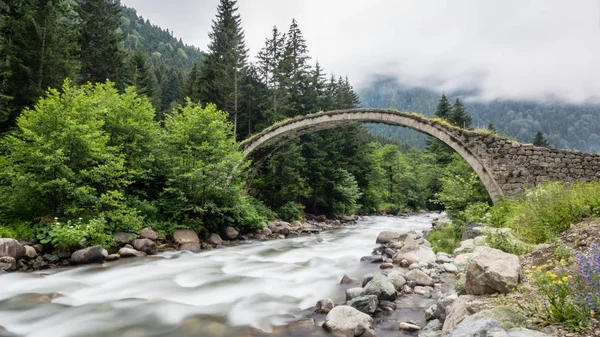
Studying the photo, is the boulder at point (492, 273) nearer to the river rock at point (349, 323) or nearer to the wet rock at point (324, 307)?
the river rock at point (349, 323)

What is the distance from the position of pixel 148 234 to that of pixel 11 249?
4054 millimetres

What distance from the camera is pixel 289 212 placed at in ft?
73.6

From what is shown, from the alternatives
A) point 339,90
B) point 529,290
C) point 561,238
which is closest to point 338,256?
point 561,238

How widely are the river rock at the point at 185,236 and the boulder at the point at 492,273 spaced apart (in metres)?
10.9

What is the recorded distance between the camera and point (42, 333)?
5.63 meters

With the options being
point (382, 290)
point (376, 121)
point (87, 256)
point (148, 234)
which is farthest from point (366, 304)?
point (376, 121)

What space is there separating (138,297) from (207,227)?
7.20 meters

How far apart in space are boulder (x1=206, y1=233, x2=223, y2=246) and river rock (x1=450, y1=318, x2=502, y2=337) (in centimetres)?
1213

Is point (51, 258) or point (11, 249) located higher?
point (11, 249)

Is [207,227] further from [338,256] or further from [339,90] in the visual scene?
[339,90]

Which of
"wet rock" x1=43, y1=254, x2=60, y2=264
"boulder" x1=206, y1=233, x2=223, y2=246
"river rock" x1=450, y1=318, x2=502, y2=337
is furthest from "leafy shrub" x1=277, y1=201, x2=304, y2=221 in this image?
"river rock" x1=450, y1=318, x2=502, y2=337

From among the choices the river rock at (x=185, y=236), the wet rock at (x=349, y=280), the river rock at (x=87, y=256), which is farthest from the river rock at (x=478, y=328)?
the river rock at (x=185, y=236)

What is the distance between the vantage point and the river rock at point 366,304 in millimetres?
6007

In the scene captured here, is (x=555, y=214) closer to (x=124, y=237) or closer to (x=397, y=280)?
(x=397, y=280)
